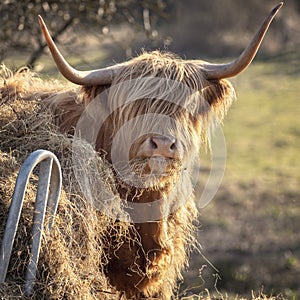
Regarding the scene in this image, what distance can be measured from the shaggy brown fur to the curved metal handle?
3.66 feet

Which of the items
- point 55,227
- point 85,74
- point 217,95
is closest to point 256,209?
point 217,95

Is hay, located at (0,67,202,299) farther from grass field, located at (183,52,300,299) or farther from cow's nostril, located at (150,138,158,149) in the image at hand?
grass field, located at (183,52,300,299)

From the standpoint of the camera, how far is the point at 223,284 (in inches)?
389

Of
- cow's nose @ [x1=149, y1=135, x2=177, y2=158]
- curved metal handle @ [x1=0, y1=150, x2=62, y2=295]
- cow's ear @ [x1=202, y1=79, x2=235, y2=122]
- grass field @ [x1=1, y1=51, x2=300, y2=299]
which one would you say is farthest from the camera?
grass field @ [x1=1, y1=51, x2=300, y2=299]

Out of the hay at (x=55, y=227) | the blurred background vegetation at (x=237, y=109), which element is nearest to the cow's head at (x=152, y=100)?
→ the hay at (x=55, y=227)

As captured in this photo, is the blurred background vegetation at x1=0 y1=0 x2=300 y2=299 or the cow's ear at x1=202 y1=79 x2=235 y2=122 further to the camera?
the blurred background vegetation at x1=0 y1=0 x2=300 y2=299

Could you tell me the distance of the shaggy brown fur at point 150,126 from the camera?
16.4ft

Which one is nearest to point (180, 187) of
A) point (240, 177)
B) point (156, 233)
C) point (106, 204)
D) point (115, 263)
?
point (156, 233)

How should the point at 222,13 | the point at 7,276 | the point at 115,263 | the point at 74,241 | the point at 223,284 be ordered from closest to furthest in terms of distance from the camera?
the point at 7,276, the point at 74,241, the point at 115,263, the point at 223,284, the point at 222,13

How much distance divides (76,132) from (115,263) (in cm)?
85

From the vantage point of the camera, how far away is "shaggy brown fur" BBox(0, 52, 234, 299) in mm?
4988

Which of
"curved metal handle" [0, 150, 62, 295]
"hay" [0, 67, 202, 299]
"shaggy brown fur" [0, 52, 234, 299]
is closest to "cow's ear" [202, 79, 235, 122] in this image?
"shaggy brown fur" [0, 52, 234, 299]

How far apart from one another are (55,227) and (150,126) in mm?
1412

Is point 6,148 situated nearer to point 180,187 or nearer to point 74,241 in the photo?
point 74,241
